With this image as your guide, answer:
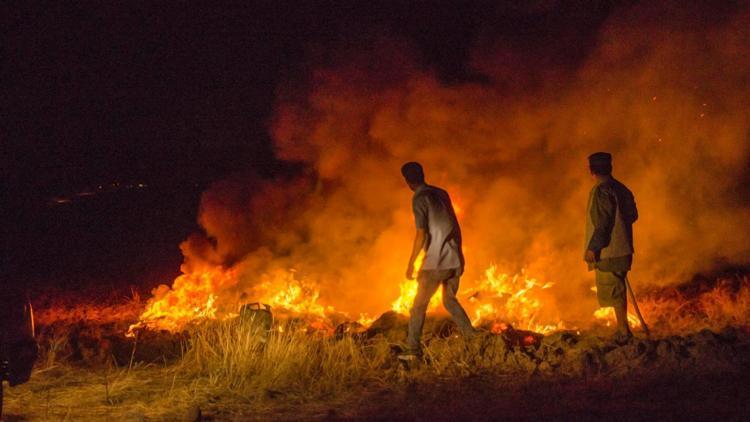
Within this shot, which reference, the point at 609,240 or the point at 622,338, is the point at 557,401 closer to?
the point at 622,338

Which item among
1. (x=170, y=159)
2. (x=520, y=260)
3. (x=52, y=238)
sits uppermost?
(x=170, y=159)

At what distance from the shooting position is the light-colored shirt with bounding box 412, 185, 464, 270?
7.57 metres

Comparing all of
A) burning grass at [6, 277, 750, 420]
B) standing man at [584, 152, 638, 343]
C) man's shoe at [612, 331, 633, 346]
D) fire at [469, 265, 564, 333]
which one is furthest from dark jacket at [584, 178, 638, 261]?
fire at [469, 265, 564, 333]

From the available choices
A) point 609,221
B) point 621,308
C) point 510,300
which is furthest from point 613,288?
point 510,300

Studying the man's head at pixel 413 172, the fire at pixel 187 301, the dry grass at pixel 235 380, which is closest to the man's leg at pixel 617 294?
the dry grass at pixel 235 380

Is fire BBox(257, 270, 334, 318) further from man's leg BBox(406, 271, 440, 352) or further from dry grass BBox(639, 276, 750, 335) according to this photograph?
dry grass BBox(639, 276, 750, 335)

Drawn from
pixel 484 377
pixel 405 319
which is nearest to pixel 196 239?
pixel 405 319

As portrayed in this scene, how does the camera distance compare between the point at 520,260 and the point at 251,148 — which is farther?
the point at 251,148

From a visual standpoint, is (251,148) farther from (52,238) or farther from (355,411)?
(355,411)

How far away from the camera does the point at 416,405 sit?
6098mm

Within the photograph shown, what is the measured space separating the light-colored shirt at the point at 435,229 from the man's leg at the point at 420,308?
0.36ft

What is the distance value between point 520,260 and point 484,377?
439 centimetres

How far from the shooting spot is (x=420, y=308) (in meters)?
7.52

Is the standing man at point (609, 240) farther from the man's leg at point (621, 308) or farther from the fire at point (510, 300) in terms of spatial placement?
the fire at point (510, 300)
